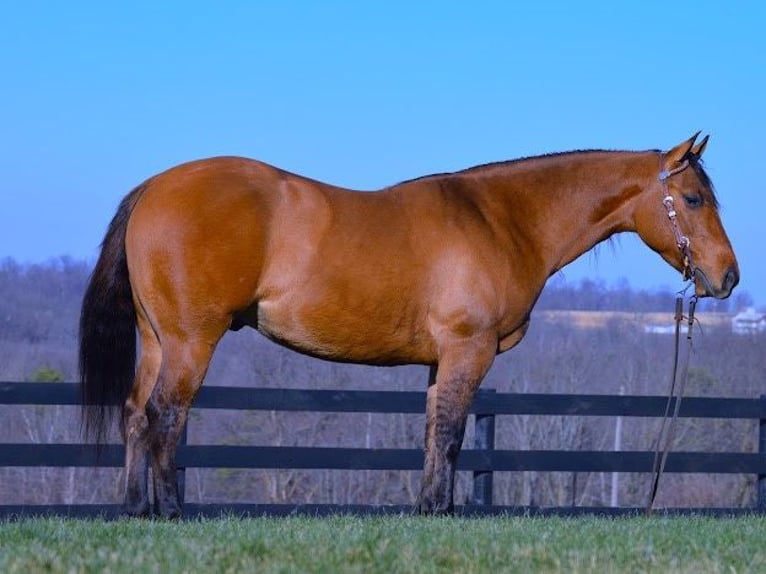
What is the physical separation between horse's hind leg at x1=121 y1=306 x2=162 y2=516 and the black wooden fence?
172 centimetres

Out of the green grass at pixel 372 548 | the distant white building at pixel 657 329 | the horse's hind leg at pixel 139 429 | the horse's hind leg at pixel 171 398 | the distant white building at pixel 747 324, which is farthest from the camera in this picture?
the distant white building at pixel 657 329

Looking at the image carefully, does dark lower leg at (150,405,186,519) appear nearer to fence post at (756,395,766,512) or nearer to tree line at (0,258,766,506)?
fence post at (756,395,766,512)

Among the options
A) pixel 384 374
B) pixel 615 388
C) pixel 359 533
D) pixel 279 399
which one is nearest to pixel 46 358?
pixel 384 374

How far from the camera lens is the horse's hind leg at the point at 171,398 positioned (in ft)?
21.6

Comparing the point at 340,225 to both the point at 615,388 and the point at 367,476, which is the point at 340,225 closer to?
the point at 367,476

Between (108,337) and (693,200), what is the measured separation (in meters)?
3.71

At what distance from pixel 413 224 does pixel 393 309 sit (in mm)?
529

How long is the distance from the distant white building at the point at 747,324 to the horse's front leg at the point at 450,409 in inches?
2258

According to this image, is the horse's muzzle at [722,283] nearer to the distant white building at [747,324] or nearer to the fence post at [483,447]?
the fence post at [483,447]

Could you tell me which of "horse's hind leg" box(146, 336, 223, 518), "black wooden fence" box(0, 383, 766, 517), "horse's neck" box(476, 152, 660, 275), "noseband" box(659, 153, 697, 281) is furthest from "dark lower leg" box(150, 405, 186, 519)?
"noseband" box(659, 153, 697, 281)

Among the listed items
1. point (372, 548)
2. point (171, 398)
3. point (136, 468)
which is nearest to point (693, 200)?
point (171, 398)

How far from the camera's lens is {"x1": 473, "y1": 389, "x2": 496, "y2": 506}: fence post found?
10.2 meters

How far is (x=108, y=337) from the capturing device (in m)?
7.06

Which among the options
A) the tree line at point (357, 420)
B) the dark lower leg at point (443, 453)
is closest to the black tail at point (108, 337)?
the dark lower leg at point (443, 453)
